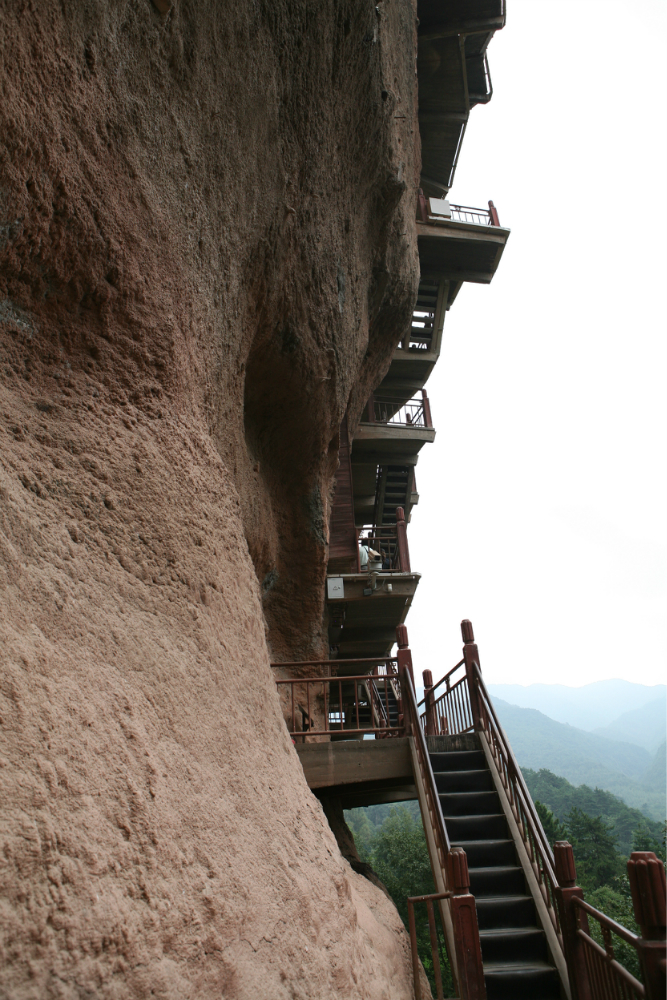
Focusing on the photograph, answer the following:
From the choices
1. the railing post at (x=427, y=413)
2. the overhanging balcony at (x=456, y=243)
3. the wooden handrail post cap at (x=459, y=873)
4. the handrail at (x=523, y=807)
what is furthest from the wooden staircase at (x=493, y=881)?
the overhanging balcony at (x=456, y=243)

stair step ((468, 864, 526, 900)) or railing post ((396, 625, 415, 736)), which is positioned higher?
railing post ((396, 625, 415, 736))

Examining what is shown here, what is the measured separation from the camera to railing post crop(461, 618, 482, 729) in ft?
25.9

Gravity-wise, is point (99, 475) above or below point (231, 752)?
above

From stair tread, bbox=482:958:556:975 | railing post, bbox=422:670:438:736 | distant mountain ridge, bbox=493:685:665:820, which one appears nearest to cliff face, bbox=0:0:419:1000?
stair tread, bbox=482:958:556:975

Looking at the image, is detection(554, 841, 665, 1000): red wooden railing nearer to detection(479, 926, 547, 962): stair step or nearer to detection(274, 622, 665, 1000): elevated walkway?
detection(274, 622, 665, 1000): elevated walkway

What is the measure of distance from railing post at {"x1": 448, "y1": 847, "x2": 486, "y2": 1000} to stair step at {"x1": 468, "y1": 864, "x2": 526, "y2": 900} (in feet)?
4.03

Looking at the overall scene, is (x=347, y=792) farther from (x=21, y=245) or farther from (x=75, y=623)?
(x=21, y=245)

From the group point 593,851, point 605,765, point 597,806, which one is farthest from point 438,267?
point 605,765

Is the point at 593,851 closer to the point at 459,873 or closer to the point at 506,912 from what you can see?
the point at 506,912

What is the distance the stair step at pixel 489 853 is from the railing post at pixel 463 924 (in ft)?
4.93

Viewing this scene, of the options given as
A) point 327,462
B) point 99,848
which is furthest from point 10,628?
point 327,462

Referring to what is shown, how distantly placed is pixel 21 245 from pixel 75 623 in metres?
1.82

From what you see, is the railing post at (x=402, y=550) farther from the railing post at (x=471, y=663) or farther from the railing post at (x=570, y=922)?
the railing post at (x=570, y=922)

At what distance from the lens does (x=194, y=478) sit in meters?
3.76
